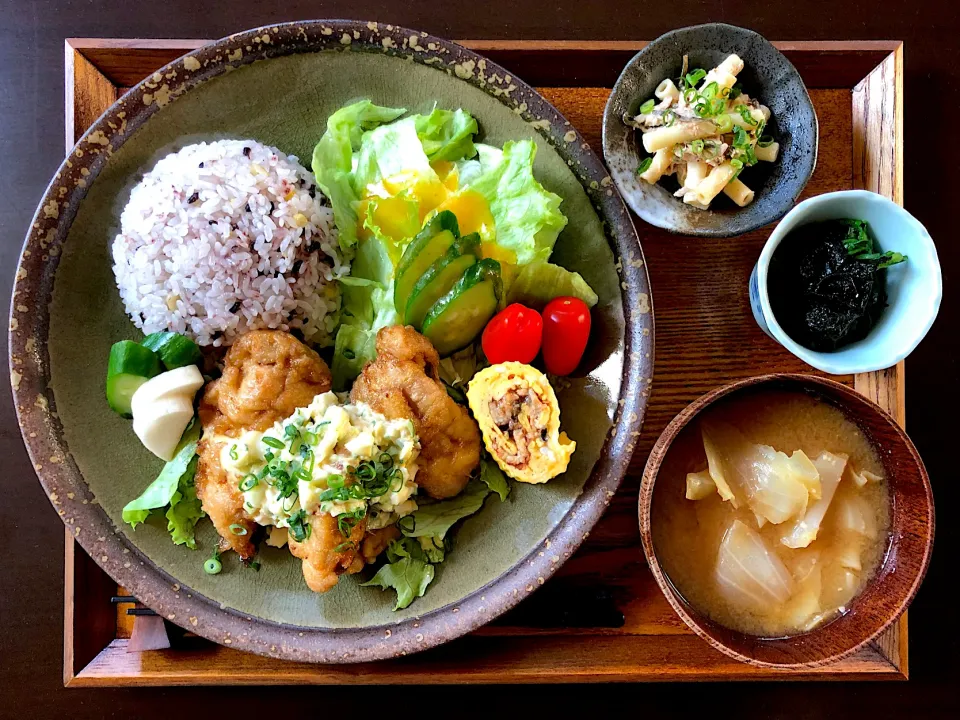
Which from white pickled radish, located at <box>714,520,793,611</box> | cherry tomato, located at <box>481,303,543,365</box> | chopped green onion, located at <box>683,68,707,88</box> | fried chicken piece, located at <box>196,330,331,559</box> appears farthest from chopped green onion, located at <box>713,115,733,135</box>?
fried chicken piece, located at <box>196,330,331,559</box>

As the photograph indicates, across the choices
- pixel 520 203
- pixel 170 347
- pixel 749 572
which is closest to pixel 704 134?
pixel 520 203

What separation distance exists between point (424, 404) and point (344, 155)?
75 cm

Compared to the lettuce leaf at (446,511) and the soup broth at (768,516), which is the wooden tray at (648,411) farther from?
the lettuce leaf at (446,511)

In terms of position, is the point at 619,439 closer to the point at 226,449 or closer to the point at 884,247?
the point at 884,247

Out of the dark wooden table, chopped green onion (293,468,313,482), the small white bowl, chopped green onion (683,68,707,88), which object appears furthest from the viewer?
the dark wooden table

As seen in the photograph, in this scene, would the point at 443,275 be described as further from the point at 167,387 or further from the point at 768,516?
the point at 768,516

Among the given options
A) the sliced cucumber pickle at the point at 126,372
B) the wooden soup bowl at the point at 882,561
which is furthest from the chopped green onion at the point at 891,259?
the sliced cucumber pickle at the point at 126,372

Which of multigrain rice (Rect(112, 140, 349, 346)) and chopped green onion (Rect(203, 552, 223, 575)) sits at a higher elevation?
multigrain rice (Rect(112, 140, 349, 346))

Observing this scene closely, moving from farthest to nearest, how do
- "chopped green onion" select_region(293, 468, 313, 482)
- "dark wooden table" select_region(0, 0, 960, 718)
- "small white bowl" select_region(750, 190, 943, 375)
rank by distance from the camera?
"dark wooden table" select_region(0, 0, 960, 718), "small white bowl" select_region(750, 190, 943, 375), "chopped green onion" select_region(293, 468, 313, 482)

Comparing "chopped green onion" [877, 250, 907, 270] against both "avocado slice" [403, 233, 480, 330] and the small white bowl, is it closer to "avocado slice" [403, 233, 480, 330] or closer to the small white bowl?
the small white bowl

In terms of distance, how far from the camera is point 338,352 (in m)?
1.90

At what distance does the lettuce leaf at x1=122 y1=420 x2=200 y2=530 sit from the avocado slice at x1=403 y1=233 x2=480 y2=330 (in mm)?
677

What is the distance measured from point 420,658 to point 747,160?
Result: 161 centimetres

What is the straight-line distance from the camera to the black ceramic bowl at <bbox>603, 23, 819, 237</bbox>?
1.79 metres
